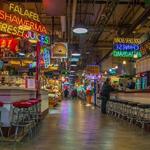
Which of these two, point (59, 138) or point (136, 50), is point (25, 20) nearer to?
point (59, 138)

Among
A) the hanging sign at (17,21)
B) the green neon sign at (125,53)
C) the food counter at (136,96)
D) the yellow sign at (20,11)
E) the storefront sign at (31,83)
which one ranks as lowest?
the food counter at (136,96)

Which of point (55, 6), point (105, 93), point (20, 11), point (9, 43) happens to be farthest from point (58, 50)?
point (20, 11)

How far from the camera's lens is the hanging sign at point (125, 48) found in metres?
18.6

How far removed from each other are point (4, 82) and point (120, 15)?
28.4 feet

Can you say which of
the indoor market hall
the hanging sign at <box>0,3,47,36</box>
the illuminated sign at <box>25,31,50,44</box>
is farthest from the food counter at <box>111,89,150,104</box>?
the hanging sign at <box>0,3,47,36</box>

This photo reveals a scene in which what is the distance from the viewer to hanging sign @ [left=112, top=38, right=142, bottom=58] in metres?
18.6

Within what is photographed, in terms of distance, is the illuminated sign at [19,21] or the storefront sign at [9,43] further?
the storefront sign at [9,43]

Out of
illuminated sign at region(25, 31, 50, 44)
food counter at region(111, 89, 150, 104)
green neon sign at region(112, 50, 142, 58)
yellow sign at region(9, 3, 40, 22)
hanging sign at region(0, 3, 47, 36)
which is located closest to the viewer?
hanging sign at region(0, 3, 47, 36)

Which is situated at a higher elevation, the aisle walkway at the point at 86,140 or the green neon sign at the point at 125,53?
the green neon sign at the point at 125,53

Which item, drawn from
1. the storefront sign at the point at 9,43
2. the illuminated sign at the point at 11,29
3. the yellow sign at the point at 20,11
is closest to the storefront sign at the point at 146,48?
the storefront sign at the point at 9,43

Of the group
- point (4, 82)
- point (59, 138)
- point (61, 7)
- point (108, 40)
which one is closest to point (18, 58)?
point (4, 82)

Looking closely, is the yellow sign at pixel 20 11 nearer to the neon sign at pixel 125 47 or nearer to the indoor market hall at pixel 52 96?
the indoor market hall at pixel 52 96

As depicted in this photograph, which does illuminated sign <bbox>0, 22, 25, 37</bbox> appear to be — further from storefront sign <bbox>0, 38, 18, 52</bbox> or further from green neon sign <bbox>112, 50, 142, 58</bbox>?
green neon sign <bbox>112, 50, 142, 58</bbox>

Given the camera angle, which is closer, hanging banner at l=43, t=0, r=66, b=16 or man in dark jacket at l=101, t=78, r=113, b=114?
hanging banner at l=43, t=0, r=66, b=16
